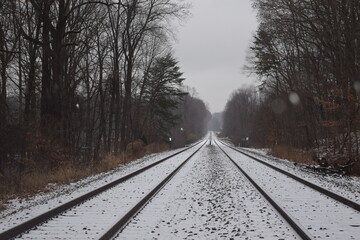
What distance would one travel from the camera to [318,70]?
24.5 metres

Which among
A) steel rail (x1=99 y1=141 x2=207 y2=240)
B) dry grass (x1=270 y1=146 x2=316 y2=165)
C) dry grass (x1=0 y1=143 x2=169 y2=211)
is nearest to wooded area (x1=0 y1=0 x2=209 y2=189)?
dry grass (x1=0 y1=143 x2=169 y2=211)

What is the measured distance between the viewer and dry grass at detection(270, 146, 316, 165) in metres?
20.8

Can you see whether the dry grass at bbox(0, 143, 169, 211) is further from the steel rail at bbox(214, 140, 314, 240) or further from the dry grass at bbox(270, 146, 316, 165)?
the dry grass at bbox(270, 146, 316, 165)

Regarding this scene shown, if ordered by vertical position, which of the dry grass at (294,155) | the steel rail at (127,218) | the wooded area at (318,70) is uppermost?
the wooded area at (318,70)

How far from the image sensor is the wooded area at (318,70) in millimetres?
16422

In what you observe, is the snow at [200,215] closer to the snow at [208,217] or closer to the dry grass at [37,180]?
the snow at [208,217]

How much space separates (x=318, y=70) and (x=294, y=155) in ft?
20.6

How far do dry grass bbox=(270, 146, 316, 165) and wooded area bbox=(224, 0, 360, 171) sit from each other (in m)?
0.53

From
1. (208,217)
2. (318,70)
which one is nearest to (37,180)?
(208,217)

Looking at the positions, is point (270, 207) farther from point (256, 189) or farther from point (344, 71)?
point (344, 71)

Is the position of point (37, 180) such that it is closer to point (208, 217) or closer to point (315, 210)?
point (208, 217)

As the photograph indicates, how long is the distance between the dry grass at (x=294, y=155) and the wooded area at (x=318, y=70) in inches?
21.0

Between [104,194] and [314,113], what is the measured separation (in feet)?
75.4

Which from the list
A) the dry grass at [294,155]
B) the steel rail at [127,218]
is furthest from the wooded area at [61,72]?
the dry grass at [294,155]
